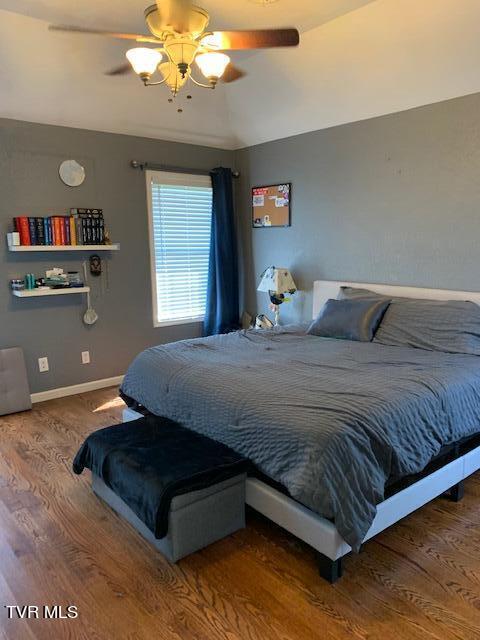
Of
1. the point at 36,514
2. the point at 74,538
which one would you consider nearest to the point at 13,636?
the point at 74,538

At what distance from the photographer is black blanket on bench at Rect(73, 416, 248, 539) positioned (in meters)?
1.97

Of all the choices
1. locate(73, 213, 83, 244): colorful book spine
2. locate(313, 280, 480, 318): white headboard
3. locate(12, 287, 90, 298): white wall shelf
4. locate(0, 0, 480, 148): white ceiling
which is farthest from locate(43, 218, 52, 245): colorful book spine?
locate(313, 280, 480, 318): white headboard

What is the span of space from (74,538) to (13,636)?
0.56 m

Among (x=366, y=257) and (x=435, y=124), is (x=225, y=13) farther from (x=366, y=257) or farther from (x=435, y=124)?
(x=366, y=257)

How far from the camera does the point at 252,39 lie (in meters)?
2.37

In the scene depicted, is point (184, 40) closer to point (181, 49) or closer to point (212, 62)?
point (181, 49)

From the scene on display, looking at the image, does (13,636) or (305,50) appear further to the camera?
(305,50)

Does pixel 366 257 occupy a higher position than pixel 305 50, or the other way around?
pixel 305 50

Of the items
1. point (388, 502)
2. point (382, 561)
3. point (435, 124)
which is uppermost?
point (435, 124)

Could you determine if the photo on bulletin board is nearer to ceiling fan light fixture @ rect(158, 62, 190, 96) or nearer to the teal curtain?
the teal curtain

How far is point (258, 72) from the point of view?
3951mm

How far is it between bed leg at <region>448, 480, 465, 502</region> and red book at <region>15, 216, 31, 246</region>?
3493mm

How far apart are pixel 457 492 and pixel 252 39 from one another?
2610 mm

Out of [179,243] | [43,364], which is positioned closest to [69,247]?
[43,364]
